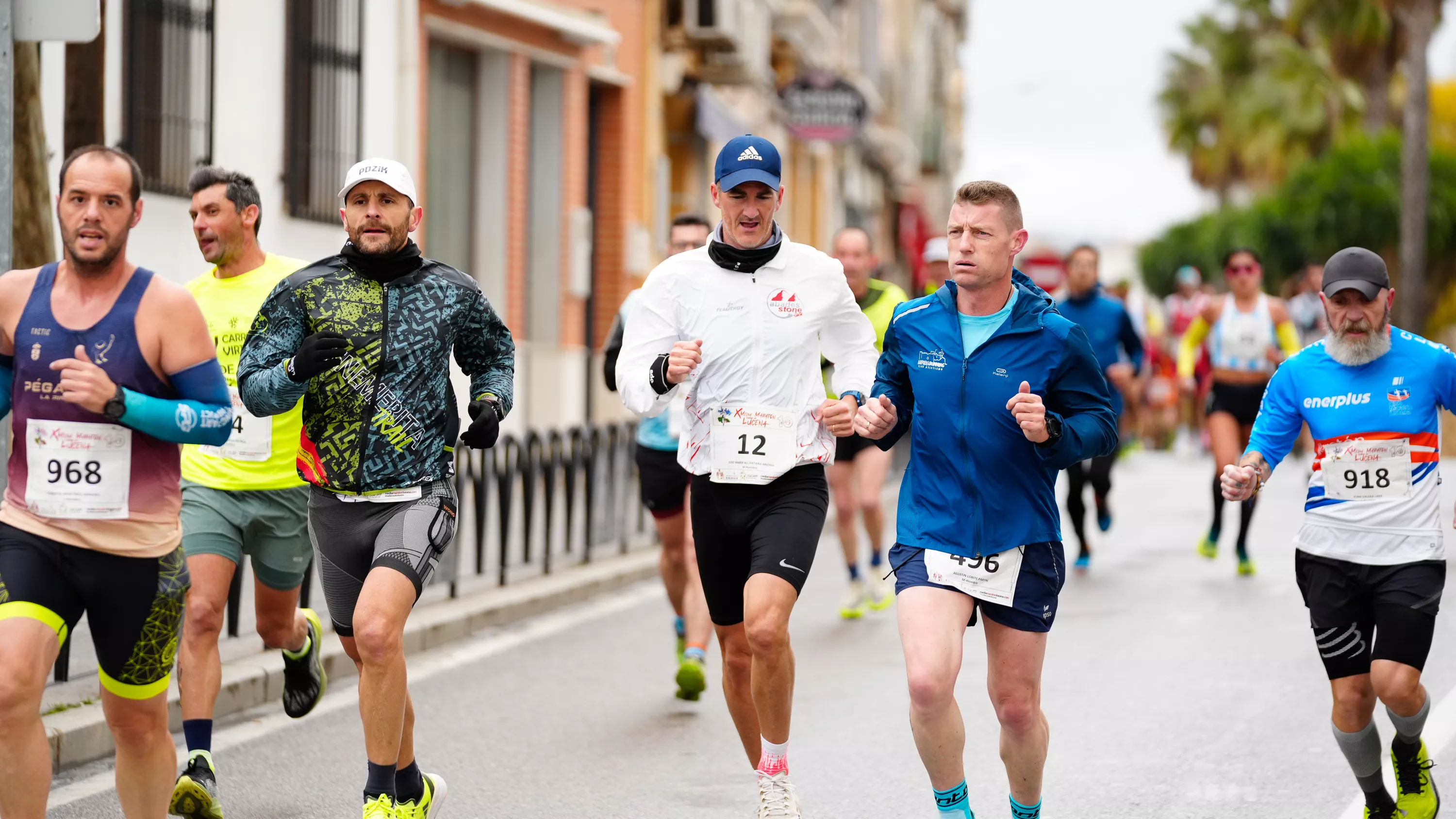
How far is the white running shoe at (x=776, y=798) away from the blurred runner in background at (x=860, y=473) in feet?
15.3

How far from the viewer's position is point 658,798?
680 cm

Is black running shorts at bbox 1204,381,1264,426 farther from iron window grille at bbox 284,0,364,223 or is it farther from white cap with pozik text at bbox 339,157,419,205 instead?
white cap with pozik text at bbox 339,157,419,205

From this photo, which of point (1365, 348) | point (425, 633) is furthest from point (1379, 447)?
point (425, 633)

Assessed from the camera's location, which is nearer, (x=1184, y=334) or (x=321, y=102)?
(x=321, y=102)

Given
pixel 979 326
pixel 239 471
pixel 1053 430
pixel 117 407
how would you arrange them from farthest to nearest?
1. pixel 239 471
2. pixel 979 326
3. pixel 1053 430
4. pixel 117 407

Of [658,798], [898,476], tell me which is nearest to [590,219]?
[898,476]

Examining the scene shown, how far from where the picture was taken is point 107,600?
4.99m

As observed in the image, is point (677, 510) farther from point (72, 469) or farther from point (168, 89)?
point (168, 89)

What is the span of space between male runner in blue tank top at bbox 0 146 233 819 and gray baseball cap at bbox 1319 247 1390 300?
3.29 m

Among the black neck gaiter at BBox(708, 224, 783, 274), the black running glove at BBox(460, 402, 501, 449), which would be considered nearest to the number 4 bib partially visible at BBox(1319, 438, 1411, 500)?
the black neck gaiter at BBox(708, 224, 783, 274)

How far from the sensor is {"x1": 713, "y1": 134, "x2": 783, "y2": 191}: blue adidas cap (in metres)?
6.05

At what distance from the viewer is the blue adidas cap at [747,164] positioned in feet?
19.9

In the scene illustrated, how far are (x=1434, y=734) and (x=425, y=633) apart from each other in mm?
4857

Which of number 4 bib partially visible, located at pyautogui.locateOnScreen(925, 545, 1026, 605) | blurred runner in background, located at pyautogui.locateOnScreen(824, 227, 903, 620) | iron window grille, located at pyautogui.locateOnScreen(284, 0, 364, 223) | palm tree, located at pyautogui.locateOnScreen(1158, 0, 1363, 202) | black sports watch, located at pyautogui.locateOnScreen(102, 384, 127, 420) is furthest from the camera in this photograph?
palm tree, located at pyautogui.locateOnScreen(1158, 0, 1363, 202)
